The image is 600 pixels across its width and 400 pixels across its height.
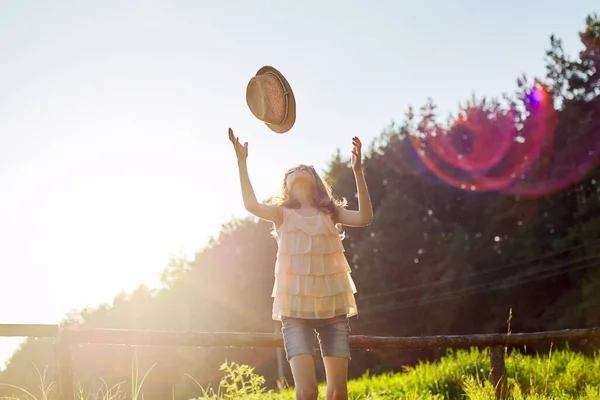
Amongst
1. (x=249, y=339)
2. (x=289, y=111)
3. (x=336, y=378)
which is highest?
(x=289, y=111)

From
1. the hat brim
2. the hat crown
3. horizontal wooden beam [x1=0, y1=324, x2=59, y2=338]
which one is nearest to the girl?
the hat brim

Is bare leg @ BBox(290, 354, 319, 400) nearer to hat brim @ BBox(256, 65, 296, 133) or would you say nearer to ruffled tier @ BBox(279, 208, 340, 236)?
ruffled tier @ BBox(279, 208, 340, 236)

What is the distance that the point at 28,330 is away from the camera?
4414mm

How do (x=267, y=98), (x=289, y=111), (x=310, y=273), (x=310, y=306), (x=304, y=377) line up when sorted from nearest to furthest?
(x=304, y=377), (x=310, y=306), (x=310, y=273), (x=289, y=111), (x=267, y=98)

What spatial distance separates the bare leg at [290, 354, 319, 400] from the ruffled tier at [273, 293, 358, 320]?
25cm

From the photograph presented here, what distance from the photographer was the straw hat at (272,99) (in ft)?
15.7

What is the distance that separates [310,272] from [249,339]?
194 centimetres

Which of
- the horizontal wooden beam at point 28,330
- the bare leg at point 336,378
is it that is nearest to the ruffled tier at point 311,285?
the bare leg at point 336,378

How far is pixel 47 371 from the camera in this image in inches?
188

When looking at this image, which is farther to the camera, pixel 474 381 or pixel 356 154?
pixel 474 381

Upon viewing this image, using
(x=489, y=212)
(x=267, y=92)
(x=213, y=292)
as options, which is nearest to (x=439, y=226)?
(x=489, y=212)

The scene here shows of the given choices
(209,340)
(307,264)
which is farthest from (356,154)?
(209,340)

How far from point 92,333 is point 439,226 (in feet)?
86.2

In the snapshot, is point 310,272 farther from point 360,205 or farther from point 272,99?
point 272,99
